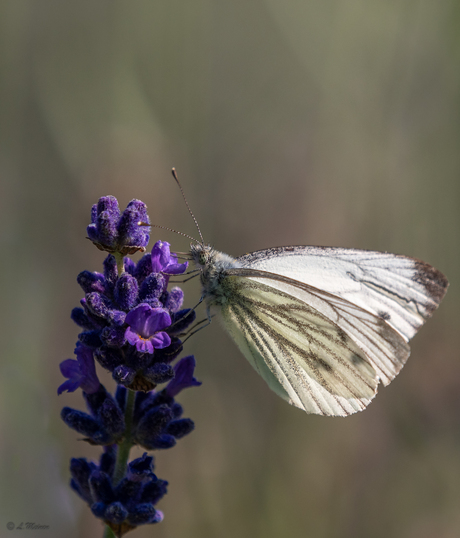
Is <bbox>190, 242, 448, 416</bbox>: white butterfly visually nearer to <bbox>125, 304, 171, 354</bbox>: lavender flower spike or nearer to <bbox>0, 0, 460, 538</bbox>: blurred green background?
<bbox>125, 304, 171, 354</bbox>: lavender flower spike

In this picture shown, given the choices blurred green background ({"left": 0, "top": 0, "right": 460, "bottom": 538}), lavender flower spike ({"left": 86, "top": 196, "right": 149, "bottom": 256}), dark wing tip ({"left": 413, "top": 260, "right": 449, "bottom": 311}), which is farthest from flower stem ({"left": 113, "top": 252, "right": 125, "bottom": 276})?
dark wing tip ({"left": 413, "top": 260, "right": 449, "bottom": 311})

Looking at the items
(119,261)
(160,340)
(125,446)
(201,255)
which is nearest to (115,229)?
(119,261)

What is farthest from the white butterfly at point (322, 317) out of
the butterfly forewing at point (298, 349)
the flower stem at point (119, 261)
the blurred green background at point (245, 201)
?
the blurred green background at point (245, 201)

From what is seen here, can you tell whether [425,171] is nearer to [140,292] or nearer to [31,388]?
[140,292]

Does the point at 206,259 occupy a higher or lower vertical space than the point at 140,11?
lower

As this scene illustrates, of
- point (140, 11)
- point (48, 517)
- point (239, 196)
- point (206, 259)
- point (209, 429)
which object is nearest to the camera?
point (206, 259)

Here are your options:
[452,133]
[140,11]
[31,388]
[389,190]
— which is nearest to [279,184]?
[389,190]

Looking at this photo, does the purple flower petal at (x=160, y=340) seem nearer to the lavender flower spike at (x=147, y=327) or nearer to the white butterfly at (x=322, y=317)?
the lavender flower spike at (x=147, y=327)
